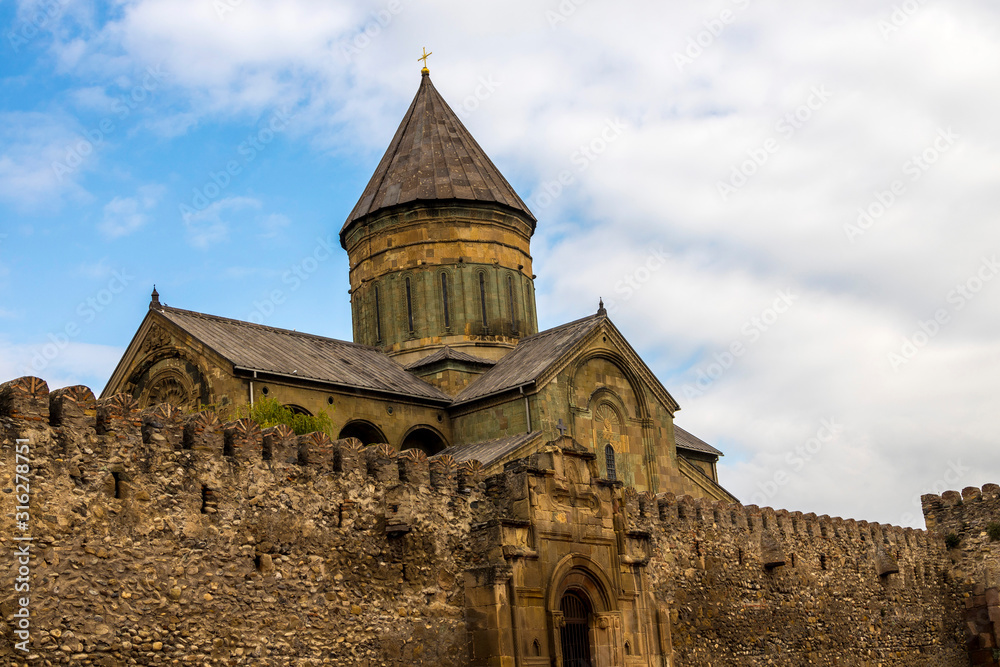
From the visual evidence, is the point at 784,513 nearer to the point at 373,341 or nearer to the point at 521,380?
the point at 521,380

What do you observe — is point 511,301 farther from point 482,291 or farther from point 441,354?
point 441,354

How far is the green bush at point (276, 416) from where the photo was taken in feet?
62.6

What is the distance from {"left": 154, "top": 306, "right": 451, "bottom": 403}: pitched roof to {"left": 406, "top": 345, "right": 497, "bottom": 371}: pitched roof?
1.38 ft

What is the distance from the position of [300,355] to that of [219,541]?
1149 cm

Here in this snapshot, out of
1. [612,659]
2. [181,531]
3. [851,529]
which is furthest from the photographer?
[851,529]

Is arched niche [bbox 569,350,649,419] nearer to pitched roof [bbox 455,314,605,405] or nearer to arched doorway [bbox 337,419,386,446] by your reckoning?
pitched roof [bbox 455,314,605,405]

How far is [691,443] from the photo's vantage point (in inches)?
1157

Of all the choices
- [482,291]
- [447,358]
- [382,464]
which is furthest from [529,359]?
[382,464]

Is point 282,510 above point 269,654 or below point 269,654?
above

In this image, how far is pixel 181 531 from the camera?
1072cm

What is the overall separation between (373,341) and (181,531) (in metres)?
15.6

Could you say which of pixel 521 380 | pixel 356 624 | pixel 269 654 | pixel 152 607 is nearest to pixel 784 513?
pixel 521 380

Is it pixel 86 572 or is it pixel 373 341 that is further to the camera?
pixel 373 341

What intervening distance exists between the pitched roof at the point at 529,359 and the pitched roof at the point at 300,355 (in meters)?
0.84
